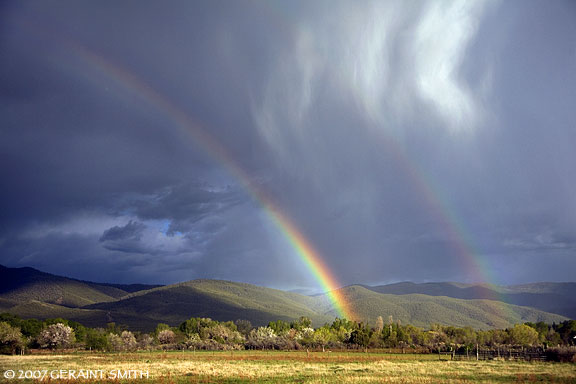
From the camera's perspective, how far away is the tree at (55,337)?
10075 cm

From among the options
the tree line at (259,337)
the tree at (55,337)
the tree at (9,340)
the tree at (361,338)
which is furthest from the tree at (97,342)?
the tree at (361,338)

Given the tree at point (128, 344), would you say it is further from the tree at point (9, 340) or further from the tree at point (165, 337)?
the tree at point (165, 337)

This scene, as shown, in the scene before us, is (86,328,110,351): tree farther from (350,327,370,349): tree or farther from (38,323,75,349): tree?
(350,327,370,349): tree

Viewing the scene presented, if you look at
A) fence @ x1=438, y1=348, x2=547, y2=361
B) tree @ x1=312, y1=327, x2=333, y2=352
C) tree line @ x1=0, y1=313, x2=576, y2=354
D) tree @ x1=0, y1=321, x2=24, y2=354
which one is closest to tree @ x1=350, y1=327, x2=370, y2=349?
tree line @ x1=0, y1=313, x2=576, y2=354

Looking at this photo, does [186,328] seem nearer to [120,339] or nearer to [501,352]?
[120,339]

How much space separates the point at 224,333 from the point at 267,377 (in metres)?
102

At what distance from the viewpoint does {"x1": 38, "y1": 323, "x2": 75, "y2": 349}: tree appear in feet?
331

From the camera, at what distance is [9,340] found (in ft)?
271

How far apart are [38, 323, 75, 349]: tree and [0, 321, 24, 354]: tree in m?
15.4

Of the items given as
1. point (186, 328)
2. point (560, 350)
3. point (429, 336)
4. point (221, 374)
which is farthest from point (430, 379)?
point (186, 328)

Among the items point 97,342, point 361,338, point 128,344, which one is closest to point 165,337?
point 128,344

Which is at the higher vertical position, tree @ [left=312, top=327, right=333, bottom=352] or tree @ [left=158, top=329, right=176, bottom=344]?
→ tree @ [left=312, top=327, right=333, bottom=352]

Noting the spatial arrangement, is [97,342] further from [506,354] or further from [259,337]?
[506,354]

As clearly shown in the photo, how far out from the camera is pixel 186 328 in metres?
149
